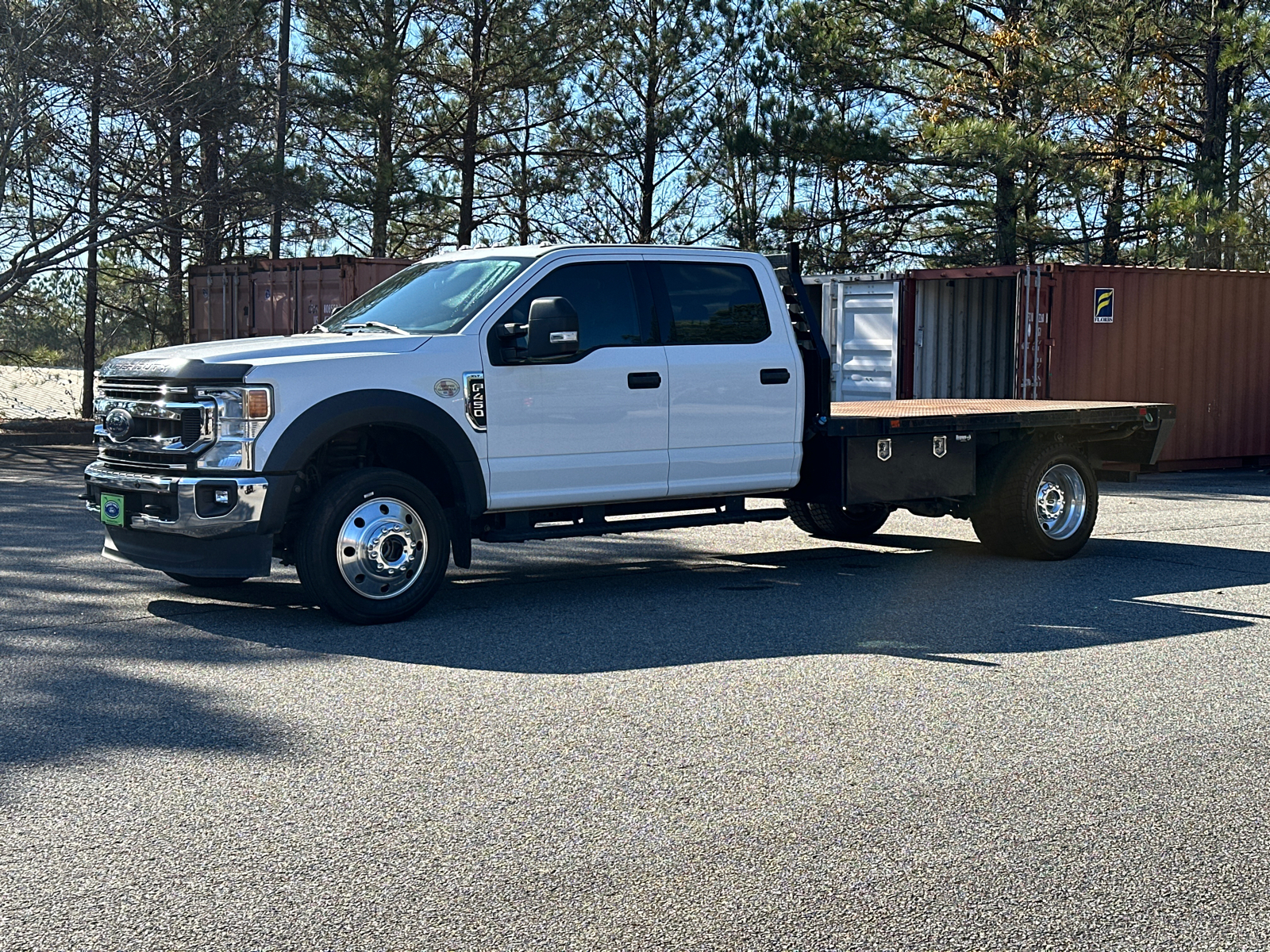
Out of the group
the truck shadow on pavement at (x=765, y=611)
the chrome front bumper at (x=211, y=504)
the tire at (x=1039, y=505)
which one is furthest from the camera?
the tire at (x=1039, y=505)

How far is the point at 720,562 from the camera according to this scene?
1084 cm

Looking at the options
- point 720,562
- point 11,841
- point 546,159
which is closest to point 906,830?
point 11,841

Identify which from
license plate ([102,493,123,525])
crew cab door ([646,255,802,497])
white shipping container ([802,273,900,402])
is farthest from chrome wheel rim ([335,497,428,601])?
white shipping container ([802,273,900,402])

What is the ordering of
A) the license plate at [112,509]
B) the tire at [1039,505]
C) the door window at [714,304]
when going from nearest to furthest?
the license plate at [112,509] < the door window at [714,304] < the tire at [1039,505]

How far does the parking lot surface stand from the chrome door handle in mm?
1294

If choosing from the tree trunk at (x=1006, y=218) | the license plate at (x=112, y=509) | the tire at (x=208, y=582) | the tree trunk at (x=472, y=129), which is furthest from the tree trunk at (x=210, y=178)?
the license plate at (x=112, y=509)

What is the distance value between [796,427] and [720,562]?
145 cm

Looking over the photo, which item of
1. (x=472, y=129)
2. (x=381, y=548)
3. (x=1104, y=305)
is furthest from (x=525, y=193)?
(x=381, y=548)

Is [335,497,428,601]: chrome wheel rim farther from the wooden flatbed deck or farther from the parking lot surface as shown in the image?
the wooden flatbed deck

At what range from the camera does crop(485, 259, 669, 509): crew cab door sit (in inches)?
340

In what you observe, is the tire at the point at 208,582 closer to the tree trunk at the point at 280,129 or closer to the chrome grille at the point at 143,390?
the chrome grille at the point at 143,390

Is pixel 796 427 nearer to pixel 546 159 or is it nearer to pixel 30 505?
pixel 30 505

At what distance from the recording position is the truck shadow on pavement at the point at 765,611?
7586 mm

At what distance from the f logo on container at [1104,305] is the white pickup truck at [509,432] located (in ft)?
27.0
